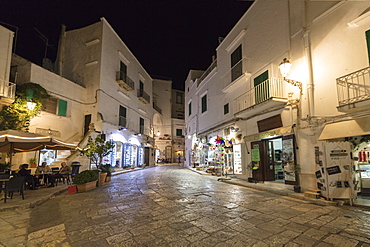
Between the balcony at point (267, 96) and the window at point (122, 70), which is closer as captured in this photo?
the balcony at point (267, 96)

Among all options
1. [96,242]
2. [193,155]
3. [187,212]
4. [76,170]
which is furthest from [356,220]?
[193,155]

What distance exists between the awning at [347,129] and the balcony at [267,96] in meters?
2.33

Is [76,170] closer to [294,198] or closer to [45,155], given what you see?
[45,155]

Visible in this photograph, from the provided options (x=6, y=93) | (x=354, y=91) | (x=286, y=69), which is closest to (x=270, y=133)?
(x=286, y=69)

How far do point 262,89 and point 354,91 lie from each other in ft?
13.9

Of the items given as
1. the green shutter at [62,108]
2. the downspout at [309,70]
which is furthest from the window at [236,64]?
the green shutter at [62,108]

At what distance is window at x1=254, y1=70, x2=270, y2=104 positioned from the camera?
9.85 meters

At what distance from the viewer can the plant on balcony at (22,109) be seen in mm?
10586

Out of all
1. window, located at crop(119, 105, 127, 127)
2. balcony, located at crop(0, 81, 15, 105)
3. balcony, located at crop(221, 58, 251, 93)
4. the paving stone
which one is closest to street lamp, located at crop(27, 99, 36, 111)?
balcony, located at crop(0, 81, 15, 105)

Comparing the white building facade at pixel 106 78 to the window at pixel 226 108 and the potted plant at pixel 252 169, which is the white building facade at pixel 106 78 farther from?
the potted plant at pixel 252 169

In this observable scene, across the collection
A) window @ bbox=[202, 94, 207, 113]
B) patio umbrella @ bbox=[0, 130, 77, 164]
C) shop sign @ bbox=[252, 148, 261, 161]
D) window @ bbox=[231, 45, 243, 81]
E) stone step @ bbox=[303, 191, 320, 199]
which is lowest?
stone step @ bbox=[303, 191, 320, 199]

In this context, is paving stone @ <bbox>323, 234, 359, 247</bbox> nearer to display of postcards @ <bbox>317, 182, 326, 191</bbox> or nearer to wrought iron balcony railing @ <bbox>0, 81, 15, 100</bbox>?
→ display of postcards @ <bbox>317, 182, 326, 191</bbox>

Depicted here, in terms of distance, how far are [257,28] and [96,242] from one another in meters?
12.2

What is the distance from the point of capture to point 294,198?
710 cm
